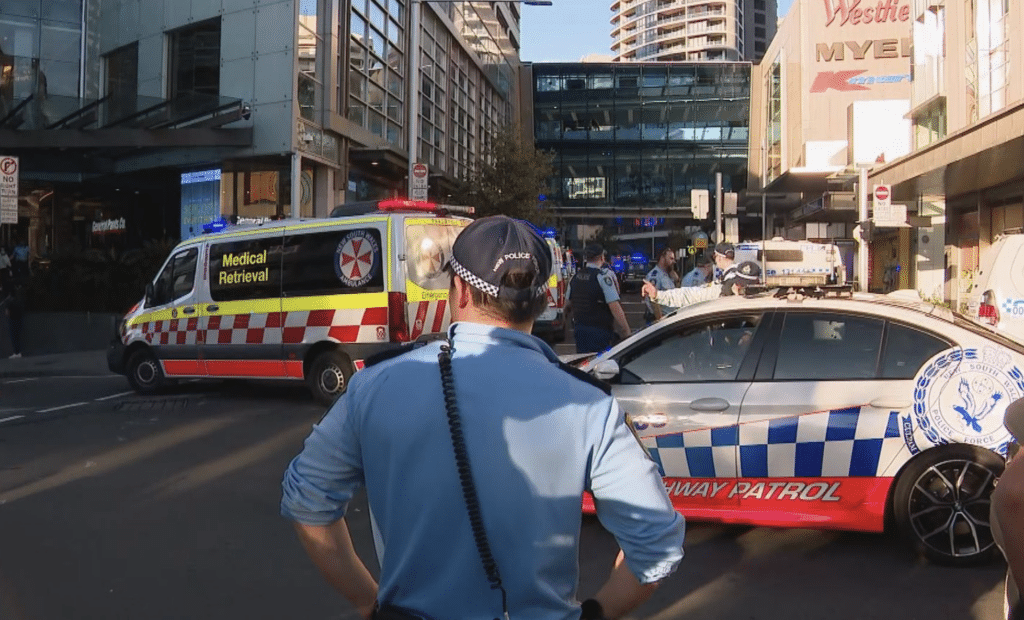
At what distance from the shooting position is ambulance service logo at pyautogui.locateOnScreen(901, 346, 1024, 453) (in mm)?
5051

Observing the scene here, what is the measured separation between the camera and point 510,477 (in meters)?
1.74

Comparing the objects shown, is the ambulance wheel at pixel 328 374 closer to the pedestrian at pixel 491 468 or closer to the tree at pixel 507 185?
the pedestrian at pixel 491 468

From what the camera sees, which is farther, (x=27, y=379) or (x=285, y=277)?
(x=27, y=379)

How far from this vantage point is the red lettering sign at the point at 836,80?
4250 cm

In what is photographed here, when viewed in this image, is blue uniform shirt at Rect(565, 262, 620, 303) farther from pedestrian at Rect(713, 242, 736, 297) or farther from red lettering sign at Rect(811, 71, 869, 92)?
red lettering sign at Rect(811, 71, 869, 92)

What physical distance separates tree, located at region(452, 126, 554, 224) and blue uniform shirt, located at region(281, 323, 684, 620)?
32833 mm

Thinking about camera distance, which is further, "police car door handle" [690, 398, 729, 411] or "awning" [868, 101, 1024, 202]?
"awning" [868, 101, 1024, 202]

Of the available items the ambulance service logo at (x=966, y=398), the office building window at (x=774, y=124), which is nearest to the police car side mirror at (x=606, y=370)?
the ambulance service logo at (x=966, y=398)

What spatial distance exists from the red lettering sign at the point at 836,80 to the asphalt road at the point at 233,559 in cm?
3928

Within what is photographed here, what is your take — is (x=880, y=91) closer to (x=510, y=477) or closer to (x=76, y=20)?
(x=76, y=20)

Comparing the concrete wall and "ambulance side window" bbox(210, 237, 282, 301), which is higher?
"ambulance side window" bbox(210, 237, 282, 301)

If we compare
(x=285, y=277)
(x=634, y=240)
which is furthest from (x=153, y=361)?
(x=634, y=240)

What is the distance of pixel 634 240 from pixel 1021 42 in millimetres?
63351

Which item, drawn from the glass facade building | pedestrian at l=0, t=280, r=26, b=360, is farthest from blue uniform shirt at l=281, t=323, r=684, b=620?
the glass facade building
